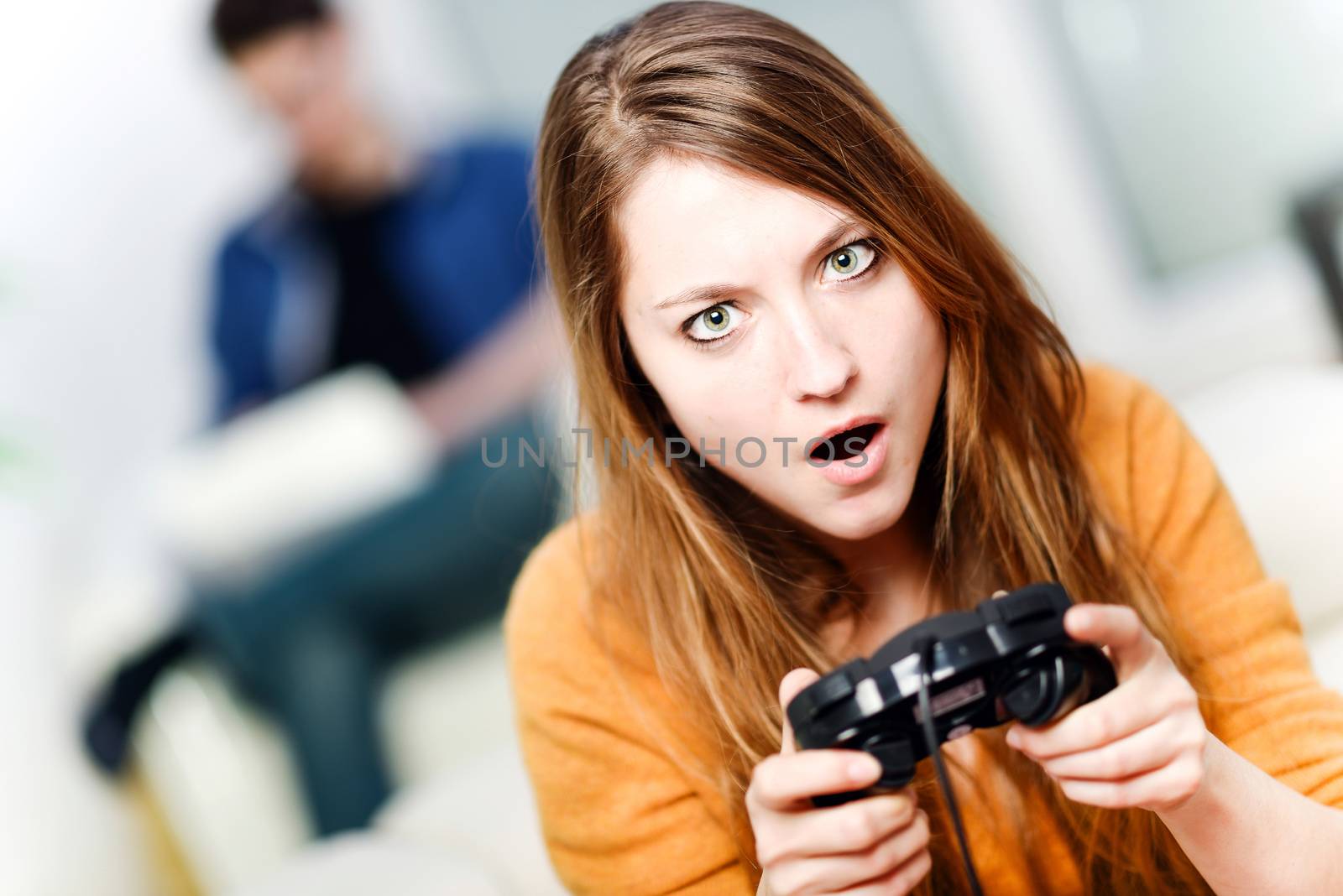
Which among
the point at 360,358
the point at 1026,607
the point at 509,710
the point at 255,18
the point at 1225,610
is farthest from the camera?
the point at 360,358

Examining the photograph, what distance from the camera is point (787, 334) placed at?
0.72 meters

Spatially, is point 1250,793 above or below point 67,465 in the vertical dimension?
below

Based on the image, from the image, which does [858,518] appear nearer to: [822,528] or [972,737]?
[822,528]

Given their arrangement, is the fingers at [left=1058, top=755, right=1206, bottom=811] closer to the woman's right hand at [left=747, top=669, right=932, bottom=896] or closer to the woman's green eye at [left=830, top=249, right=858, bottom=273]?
the woman's right hand at [left=747, top=669, right=932, bottom=896]

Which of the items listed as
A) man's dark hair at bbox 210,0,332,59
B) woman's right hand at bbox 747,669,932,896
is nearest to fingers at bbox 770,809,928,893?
woman's right hand at bbox 747,669,932,896

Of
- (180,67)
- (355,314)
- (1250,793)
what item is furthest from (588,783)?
(180,67)

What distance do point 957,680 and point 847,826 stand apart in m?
0.09

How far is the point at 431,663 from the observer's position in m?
1.83

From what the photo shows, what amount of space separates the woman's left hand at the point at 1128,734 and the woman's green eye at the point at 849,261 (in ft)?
0.85

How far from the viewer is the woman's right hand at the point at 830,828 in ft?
1.98

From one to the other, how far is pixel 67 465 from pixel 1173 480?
2343mm

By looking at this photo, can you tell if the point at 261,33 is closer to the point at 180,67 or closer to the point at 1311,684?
the point at 180,67

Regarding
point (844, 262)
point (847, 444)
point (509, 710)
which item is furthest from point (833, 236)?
point (509, 710)

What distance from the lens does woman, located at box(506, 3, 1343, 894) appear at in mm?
709
